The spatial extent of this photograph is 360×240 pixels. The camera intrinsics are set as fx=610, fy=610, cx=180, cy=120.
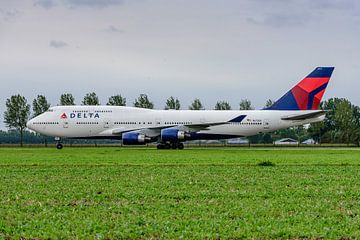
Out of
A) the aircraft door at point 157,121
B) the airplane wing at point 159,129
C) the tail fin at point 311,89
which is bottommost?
the airplane wing at point 159,129

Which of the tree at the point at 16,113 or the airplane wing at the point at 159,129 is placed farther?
the tree at the point at 16,113

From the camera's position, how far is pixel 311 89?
53.4 m

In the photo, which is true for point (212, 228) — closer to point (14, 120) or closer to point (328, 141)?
point (14, 120)

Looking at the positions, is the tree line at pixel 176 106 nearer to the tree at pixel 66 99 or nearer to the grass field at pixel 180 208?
the tree at pixel 66 99

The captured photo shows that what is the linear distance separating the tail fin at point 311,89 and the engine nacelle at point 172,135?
10882mm

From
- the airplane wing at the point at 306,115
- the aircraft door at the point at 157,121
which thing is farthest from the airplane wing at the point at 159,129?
the airplane wing at the point at 306,115

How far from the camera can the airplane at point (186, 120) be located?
5284 cm

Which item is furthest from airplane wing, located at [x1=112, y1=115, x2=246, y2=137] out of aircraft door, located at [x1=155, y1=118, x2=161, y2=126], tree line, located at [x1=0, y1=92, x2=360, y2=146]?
tree line, located at [x1=0, y1=92, x2=360, y2=146]

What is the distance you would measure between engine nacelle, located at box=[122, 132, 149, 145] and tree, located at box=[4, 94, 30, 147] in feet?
126

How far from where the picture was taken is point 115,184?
14500 mm

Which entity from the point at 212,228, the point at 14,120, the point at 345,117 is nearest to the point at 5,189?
the point at 212,228

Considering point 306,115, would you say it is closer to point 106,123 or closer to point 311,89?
point 311,89

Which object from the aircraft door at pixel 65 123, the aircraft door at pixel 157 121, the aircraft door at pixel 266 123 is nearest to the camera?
the aircraft door at pixel 157 121

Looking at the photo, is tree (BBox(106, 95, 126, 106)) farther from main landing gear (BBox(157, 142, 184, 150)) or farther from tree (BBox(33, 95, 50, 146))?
main landing gear (BBox(157, 142, 184, 150))
